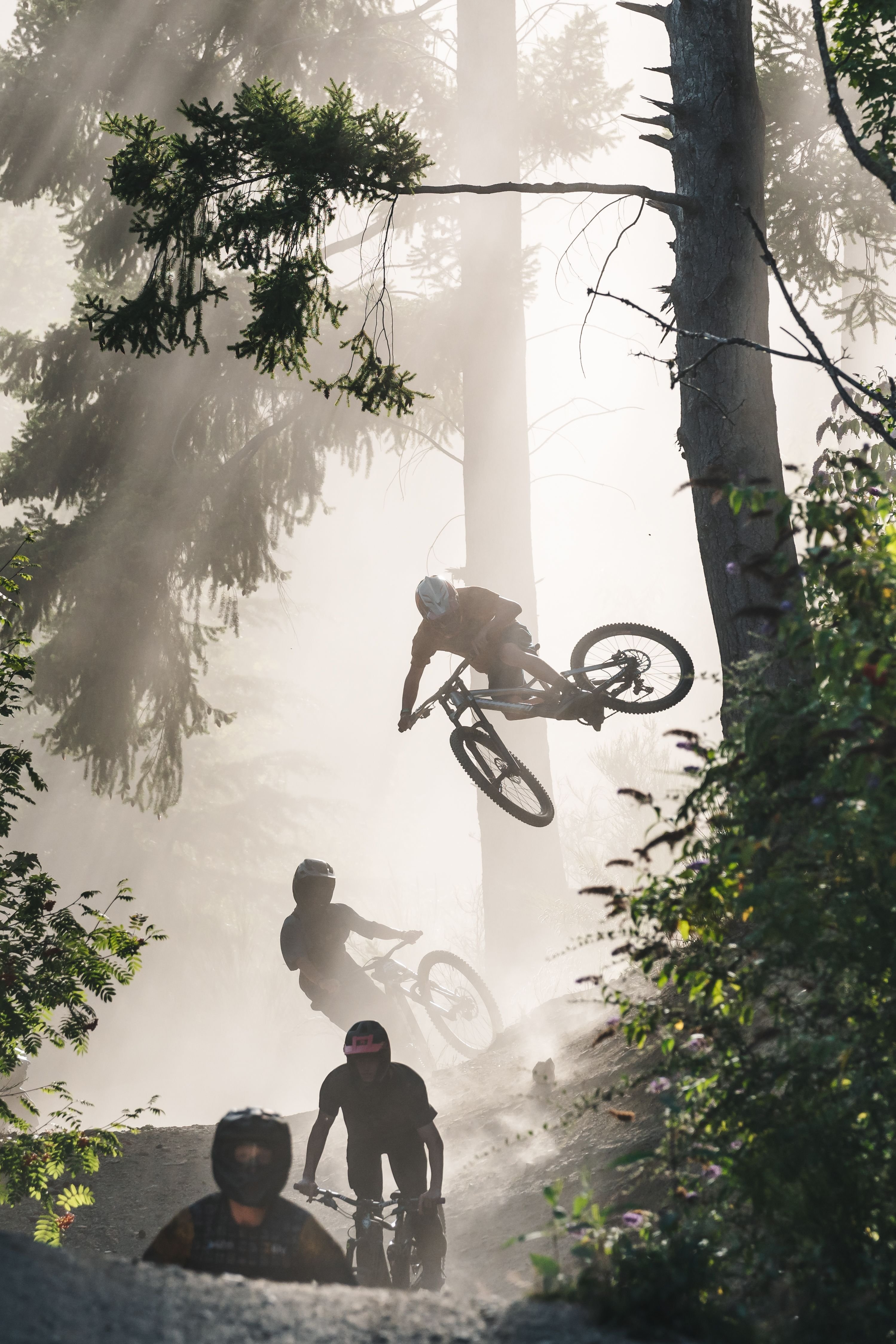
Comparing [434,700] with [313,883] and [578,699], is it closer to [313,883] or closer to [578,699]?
[578,699]

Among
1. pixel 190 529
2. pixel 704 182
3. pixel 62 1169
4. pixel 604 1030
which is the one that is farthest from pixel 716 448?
pixel 190 529

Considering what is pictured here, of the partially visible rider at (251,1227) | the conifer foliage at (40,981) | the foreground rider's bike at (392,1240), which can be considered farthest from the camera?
the foreground rider's bike at (392,1240)

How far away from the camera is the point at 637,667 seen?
294 inches

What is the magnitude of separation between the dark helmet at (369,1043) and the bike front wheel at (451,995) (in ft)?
14.4

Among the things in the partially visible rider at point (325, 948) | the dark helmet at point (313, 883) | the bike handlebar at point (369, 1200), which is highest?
the dark helmet at point (313, 883)

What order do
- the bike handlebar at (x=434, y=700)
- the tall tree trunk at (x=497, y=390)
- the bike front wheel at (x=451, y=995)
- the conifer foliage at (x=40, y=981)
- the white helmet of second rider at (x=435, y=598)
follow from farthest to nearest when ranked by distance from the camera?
1. the tall tree trunk at (x=497, y=390)
2. the bike front wheel at (x=451, y=995)
3. the bike handlebar at (x=434, y=700)
4. the white helmet of second rider at (x=435, y=598)
5. the conifer foliage at (x=40, y=981)

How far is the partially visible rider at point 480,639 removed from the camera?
722 cm

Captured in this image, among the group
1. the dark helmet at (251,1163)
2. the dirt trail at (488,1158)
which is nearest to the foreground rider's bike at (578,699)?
the dirt trail at (488,1158)

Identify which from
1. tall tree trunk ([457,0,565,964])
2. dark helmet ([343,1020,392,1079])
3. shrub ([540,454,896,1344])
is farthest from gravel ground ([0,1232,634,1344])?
tall tree trunk ([457,0,565,964])

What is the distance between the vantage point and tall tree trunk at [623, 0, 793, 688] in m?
6.04

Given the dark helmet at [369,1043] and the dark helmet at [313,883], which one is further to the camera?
the dark helmet at [313,883]

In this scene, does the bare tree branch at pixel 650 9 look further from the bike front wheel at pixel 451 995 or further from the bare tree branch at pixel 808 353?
the bike front wheel at pixel 451 995

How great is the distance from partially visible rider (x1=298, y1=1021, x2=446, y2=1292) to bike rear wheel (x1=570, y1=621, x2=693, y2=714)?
10.4 feet

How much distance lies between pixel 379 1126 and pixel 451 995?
482 centimetres
